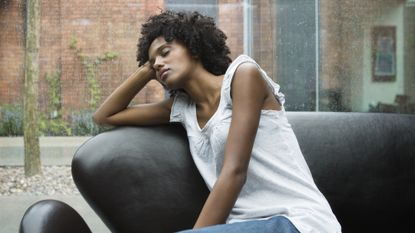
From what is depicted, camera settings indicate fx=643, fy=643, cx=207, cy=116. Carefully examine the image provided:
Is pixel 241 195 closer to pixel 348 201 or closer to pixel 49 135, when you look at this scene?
pixel 348 201

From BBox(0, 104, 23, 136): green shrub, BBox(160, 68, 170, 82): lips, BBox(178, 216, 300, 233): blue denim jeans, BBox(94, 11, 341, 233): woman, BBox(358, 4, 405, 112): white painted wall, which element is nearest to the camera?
BBox(178, 216, 300, 233): blue denim jeans

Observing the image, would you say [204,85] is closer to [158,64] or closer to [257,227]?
[158,64]

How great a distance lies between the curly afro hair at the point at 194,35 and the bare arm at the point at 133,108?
0.44 ft

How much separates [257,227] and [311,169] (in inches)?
21.8

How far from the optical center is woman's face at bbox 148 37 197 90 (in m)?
1.76

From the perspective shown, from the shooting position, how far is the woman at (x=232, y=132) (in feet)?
5.12

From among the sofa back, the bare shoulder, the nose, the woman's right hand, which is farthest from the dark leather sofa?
the bare shoulder

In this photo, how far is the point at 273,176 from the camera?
1611 mm

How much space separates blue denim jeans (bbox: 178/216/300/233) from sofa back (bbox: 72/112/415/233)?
1.33 feet

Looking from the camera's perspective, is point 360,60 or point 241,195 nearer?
point 241,195

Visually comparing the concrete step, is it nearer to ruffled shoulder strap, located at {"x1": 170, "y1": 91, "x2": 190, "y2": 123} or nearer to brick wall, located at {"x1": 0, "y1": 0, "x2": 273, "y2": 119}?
brick wall, located at {"x1": 0, "y1": 0, "x2": 273, "y2": 119}

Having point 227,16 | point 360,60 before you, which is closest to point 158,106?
point 227,16

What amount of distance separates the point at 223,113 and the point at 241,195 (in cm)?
22

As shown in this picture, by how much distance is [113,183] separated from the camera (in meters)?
1.86
